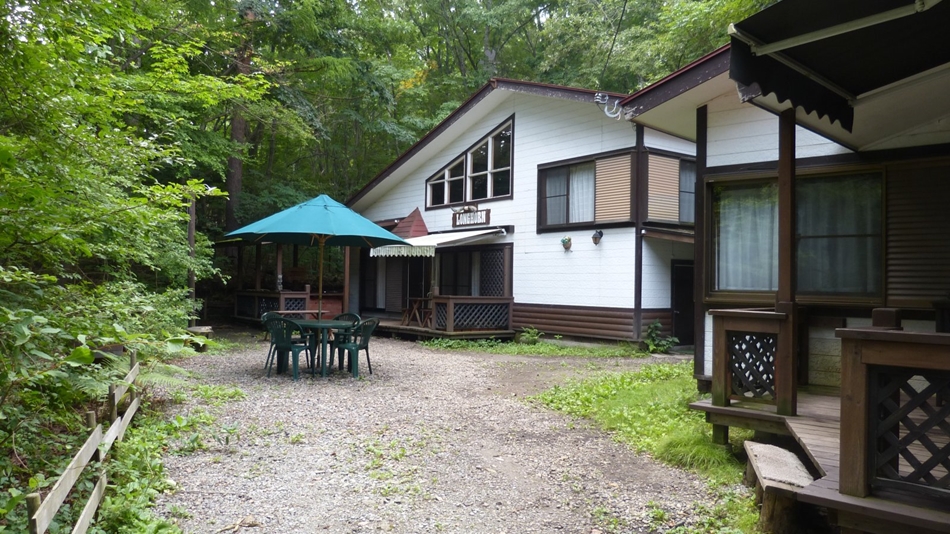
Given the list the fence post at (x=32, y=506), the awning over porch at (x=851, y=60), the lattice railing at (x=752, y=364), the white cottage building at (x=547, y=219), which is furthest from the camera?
the white cottage building at (x=547, y=219)


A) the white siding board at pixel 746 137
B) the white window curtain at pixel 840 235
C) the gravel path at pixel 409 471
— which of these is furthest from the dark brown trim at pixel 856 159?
the gravel path at pixel 409 471

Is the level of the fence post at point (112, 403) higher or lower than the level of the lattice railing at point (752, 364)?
lower

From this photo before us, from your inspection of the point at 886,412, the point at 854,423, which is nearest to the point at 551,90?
the point at 886,412

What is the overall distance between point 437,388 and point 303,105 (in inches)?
424

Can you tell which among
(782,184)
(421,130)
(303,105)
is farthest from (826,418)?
(421,130)

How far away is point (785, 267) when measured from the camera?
446 centimetres

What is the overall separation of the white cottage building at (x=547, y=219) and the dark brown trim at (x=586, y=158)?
23 millimetres

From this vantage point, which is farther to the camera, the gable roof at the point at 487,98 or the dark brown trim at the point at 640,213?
the gable roof at the point at 487,98

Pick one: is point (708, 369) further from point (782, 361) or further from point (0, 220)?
point (0, 220)

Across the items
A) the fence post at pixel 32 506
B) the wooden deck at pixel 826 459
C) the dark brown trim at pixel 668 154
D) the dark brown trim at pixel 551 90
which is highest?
the dark brown trim at pixel 551 90

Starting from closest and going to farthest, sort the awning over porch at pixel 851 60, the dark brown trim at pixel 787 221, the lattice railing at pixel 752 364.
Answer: the awning over porch at pixel 851 60, the dark brown trim at pixel 787 221, the lattice railing at pixel 752 364

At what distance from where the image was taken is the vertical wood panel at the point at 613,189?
39.6ft

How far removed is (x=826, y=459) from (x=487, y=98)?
485 inches

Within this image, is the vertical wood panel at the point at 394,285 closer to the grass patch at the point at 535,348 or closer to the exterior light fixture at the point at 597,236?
the grass patch at the point at 535,348
